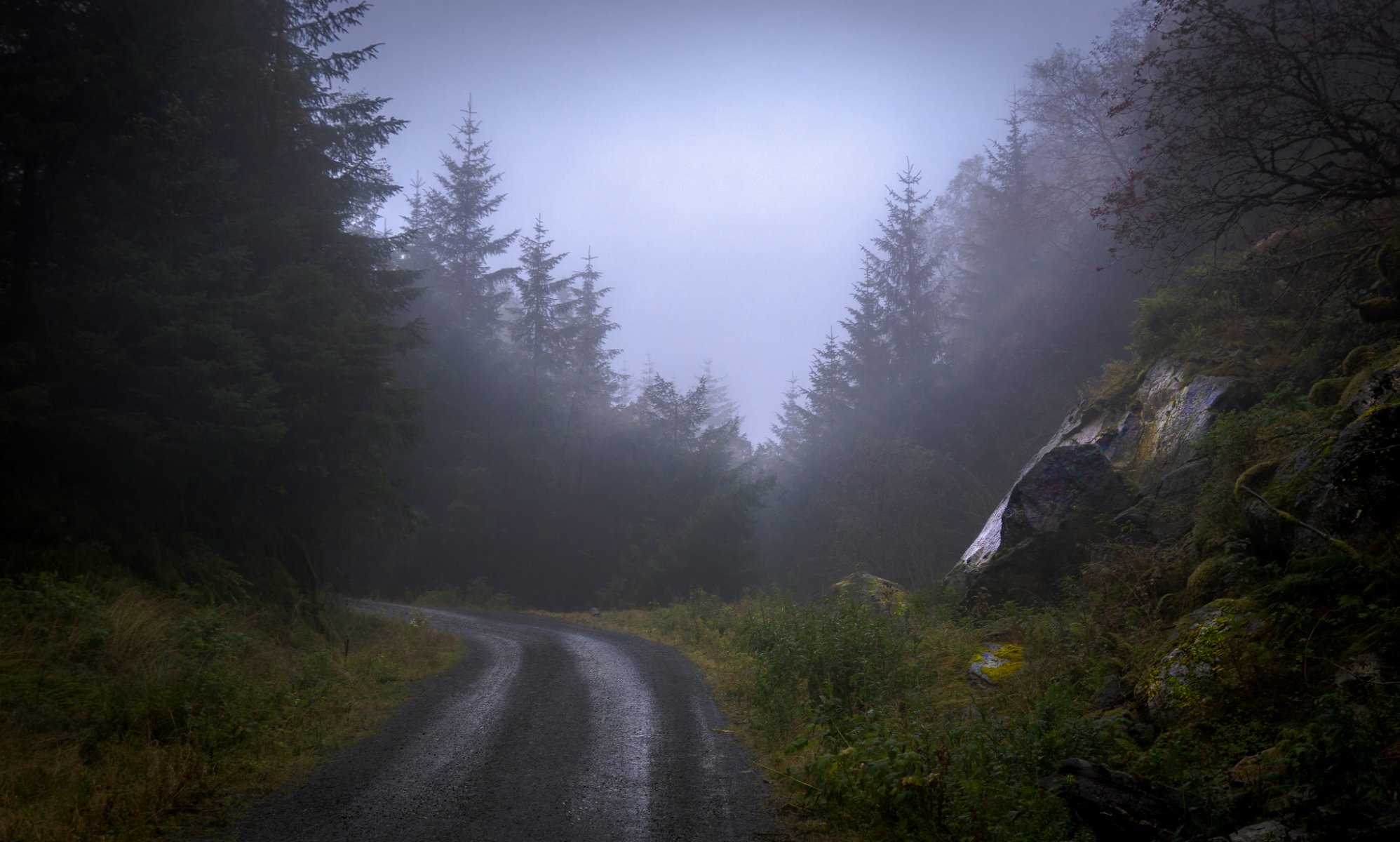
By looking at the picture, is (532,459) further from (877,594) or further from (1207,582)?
(1207,582)

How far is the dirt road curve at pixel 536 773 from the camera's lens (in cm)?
561

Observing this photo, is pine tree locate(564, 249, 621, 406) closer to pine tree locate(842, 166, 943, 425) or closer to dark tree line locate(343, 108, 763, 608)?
dark tree line locate(343, 108, 763, 608)

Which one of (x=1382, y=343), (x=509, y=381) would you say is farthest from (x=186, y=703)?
(x=509, y=381)

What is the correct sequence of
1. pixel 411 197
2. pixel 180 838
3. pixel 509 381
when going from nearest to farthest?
pixel 180 838
pixel 509 381
pixel 411 197

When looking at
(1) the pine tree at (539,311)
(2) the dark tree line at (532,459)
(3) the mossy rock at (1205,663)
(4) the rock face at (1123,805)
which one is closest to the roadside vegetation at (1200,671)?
(3) the mossy rock at (1205,663)

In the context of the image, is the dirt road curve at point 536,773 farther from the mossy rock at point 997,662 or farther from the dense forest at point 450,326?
the dense forest at point 450,326

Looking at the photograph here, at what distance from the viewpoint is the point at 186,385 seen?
34.8 ft

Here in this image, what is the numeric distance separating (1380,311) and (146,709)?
15349mm

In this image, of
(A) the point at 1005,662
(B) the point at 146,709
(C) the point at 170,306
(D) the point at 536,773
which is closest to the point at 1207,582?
(A) the point at 1005,662

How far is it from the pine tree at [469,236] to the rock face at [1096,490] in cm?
2892

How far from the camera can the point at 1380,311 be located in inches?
344

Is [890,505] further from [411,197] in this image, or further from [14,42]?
[411,197]

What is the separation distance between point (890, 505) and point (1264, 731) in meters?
23.6

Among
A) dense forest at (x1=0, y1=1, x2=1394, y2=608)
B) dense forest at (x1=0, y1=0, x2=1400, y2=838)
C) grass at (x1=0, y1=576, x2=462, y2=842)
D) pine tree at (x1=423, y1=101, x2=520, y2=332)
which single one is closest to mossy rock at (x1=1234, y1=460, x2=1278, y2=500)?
dense forest at (x1=0, y1=0, x2=1400, y2=838)
